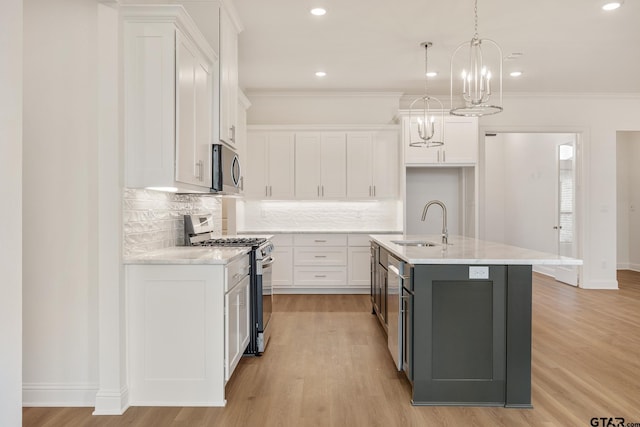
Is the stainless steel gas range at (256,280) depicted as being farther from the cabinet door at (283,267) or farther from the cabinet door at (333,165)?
the cabinet door at (333,165)

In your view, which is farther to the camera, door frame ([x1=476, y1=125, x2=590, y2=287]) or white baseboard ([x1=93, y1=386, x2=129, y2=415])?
door frame ([x1=476, y1=125, x2=590, y2=287])

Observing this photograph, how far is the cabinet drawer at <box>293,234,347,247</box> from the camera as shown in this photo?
6.11 metres

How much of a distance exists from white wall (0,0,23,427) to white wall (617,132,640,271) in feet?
32.1

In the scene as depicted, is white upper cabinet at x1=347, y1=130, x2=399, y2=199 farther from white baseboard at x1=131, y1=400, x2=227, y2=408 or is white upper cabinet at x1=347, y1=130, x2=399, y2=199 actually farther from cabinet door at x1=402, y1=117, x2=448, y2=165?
white baseboard at x1=131, y1=400, x2=227, y2=408

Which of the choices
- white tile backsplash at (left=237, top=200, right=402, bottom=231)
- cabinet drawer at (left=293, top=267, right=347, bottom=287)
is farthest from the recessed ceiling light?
cabinet drawer at (left=293, top=267, right=347, bottom=287)

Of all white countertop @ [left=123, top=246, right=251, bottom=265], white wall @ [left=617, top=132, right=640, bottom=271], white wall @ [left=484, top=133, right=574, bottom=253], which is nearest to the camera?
white countertop @ [left=123, top=246, right=251, bottom=265]

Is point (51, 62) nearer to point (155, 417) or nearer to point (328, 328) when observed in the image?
point (155, 417)

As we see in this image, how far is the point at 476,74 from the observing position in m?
2.65

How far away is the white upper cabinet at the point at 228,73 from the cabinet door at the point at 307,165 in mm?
2182

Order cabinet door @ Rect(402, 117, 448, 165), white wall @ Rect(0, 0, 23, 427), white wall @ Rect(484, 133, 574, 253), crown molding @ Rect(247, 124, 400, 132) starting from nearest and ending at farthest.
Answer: white wall @ Rect(0, 0, 23, 427)
cabinet door @ Rect(402, 117, 448, 165)
crown molding @ Rect(247, 124, 400, 132)
white wall @ Rect(484, 133, 574, 253)

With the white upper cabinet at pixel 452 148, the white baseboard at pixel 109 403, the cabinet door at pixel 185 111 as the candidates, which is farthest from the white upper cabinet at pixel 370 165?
the white baseboard at pixel 109 403

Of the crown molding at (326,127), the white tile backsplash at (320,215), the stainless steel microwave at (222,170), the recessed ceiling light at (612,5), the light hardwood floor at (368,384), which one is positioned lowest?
the light hardwood floor at (368,384)

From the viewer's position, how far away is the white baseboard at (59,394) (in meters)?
2.64

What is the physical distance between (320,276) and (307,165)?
1566mm
